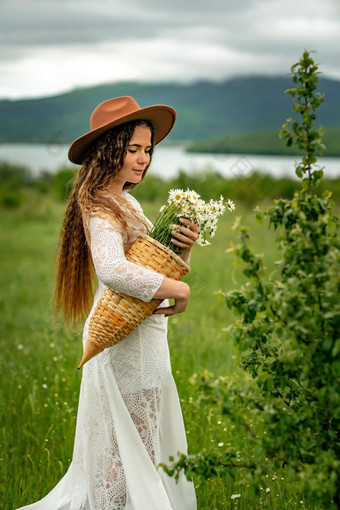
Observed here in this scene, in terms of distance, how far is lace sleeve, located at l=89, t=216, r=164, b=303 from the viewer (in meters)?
2.63

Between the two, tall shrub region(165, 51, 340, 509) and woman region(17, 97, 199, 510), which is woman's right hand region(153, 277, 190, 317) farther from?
tall shrub region(165, 51, 340, 509)

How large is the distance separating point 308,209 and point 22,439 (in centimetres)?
306

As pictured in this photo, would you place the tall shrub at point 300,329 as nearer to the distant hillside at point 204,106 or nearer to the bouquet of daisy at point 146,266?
the bouquet of daisy at point 146,266

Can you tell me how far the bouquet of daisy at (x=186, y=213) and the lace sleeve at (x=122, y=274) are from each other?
9.5 inches

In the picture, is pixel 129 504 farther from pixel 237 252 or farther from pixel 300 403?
pixel 237 252

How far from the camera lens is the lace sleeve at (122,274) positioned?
263 centimetres

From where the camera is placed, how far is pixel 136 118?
318 centimetres

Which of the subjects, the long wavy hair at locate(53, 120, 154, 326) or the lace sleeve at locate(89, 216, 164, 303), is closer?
the lace sleeve at locate(89, 216, 164, 303)

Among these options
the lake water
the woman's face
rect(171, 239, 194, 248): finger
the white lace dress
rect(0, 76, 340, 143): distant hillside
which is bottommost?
the white lace dress

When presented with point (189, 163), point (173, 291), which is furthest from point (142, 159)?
point (189, 163)

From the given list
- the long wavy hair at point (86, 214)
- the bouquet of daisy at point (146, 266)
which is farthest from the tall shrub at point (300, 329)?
the long wavy hair at point (86, 214)

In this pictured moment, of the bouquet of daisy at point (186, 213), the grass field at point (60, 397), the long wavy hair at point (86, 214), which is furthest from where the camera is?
the grass field at point (60, 397)

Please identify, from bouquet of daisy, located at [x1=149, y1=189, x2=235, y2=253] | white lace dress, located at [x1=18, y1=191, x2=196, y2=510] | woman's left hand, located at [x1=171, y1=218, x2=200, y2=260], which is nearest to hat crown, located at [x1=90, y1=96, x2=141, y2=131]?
white lace dress, located at [x1=18, y1=191, x2=196, y2=510]

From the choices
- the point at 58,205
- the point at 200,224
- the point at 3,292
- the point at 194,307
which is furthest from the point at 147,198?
the point at 200,224
